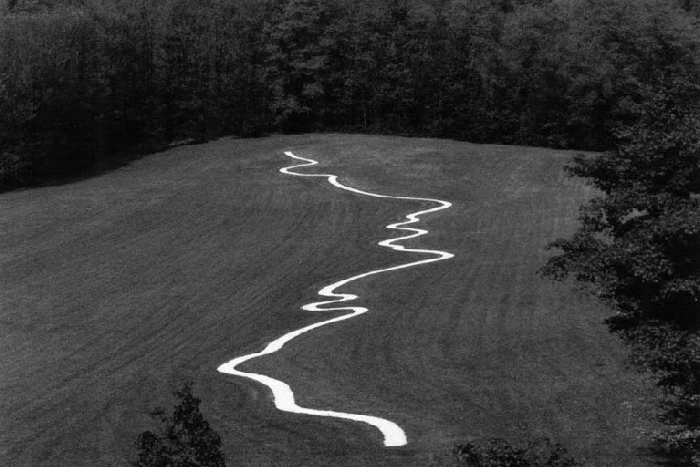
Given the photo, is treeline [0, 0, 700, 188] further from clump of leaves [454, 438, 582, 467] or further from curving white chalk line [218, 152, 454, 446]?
clump of leaves [454, 438, 582, 467]

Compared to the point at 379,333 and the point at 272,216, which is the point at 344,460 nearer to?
the point at 379,333

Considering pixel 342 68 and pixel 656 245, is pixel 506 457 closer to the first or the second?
pixel 656 245

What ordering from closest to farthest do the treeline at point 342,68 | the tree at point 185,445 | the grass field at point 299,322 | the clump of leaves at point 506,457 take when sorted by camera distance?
the tree at point 185,445
the clump of leaves at point 506,457
the grass field at point 299,322
the treeline at point 342,68

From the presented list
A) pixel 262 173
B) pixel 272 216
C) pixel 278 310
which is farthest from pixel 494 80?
pixel 278 310

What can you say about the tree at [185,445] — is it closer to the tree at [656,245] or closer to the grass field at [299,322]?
the grass field at [299,322]

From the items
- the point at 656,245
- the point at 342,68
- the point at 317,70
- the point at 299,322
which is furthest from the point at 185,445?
the point at 342,68

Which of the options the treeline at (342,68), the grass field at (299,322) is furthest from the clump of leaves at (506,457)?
the treeline at (342,68)

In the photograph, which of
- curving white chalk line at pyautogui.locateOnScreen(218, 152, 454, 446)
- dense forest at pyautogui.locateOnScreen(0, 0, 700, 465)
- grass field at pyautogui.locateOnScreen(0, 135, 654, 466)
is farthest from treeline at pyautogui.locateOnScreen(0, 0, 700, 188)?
curving white chalk line at pyautogui.locateOnScreen(218, 152, 454, 446)
